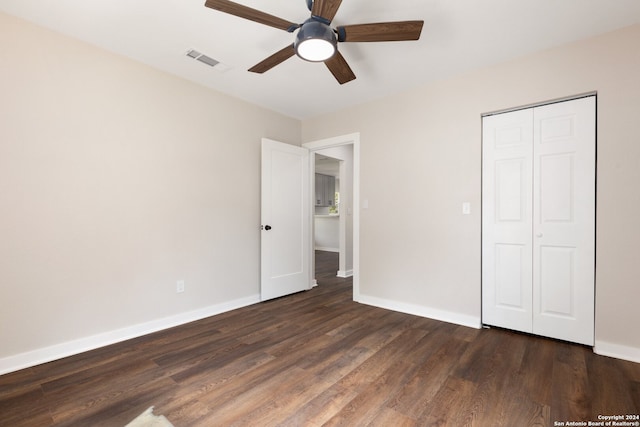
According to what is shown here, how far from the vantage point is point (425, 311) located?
10.8 feet

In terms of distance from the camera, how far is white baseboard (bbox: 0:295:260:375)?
85.3 inches

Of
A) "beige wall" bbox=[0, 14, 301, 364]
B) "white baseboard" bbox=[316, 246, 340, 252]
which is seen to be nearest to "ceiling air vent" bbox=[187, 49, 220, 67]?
"beige wall" bbox=[0, 14, 301, 364]

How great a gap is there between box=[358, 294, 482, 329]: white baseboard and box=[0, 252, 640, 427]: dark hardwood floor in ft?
0.44

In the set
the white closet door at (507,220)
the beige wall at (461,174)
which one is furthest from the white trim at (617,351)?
the white closet door at (507,220)

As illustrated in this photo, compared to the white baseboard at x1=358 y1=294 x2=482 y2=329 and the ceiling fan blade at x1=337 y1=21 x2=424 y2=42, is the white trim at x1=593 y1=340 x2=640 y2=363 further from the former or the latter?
the ceiling fan blade at x1=337 y1=21 x2=424 y2=42

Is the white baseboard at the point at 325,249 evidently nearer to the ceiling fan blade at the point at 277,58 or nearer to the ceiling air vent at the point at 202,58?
the ceiling air vent at the point at 202,58

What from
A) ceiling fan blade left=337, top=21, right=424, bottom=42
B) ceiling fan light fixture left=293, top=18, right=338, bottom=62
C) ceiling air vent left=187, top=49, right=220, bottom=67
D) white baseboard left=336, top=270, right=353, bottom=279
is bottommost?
white baseboard left=336, top=270, right=353, bottom=279

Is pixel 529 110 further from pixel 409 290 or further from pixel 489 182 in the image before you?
pixel 409 290

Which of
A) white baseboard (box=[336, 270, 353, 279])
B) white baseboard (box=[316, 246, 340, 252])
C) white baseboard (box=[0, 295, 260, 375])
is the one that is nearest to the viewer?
white baseboard (box=[0, 295, 260, 375])

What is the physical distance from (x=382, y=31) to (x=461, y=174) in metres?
1.77

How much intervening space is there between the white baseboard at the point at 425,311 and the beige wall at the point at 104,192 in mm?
1693

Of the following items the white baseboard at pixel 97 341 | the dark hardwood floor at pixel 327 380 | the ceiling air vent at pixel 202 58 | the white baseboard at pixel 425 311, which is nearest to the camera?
the dark hardwood floor at pixel 327 380

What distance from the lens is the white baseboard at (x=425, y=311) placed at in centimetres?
301

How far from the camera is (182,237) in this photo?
3117 mm
